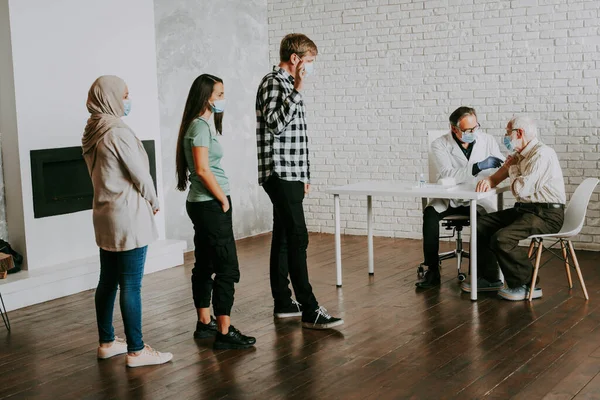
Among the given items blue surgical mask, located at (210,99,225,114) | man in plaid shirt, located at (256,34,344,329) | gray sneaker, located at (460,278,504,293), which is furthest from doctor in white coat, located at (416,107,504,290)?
blue surgical mask, located at (210,99,225,114)

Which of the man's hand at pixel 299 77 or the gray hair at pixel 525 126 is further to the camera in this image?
the gray hair at pixel 525 126

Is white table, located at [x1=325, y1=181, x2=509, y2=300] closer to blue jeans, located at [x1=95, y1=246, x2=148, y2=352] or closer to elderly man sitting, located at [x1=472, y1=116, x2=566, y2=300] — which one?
elderly man sitting, located at [x1=472, y1=116, x2=566, y2=300]

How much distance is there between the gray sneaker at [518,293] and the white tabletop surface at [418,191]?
2.10 feet

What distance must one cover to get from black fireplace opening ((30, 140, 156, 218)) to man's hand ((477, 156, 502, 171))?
304cm

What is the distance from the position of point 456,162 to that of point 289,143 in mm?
1970

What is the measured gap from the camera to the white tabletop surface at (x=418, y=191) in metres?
5.30

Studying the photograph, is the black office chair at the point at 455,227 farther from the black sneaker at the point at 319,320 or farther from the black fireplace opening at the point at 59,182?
the black fireplace opening at the point at 59,182

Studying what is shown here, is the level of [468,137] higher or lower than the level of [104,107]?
lower

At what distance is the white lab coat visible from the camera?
19.5ft

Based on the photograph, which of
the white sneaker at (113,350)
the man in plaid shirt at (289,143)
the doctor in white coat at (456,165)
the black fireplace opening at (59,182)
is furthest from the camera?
the black fireplace opening at (59,182)

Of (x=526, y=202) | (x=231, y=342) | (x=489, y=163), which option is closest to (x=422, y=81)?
(x=489, y=163)

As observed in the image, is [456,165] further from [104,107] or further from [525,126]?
[104,107]

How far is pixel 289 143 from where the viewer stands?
451 centimetres

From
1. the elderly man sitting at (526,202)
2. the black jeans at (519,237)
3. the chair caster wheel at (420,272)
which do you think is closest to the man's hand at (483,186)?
the elderly man sitting at (526,202)
